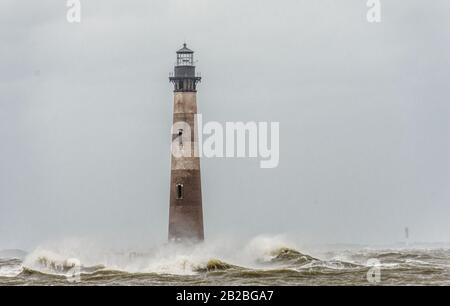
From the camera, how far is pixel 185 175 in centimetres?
6384

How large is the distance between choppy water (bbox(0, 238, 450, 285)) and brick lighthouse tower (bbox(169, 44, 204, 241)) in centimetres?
91

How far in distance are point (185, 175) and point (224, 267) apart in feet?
20.5

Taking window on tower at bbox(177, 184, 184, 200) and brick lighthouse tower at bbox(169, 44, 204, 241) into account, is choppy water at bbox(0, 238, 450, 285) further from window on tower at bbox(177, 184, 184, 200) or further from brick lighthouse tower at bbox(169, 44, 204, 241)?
window on tower at bbox(177, 184, 184, 200)

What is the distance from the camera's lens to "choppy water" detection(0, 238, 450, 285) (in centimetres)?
5222

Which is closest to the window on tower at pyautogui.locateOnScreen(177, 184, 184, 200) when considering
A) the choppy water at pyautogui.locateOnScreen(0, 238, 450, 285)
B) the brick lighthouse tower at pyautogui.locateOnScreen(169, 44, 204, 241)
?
the brick lighthouse tower at pyautogui.locateOnScreen(169, 44, 204, 241)

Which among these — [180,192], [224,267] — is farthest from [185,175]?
[224,267]

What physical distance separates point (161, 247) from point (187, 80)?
7444mm

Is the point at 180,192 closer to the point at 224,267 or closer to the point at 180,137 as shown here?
the point at 180,137

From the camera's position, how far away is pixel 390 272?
53.7 meters
